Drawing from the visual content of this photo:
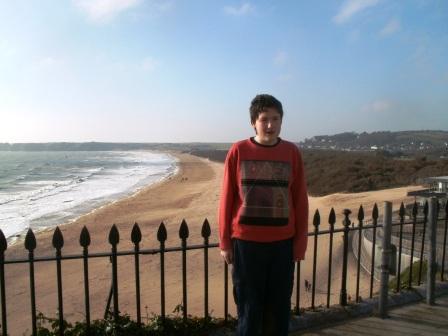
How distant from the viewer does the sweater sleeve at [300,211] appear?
3.04 metres

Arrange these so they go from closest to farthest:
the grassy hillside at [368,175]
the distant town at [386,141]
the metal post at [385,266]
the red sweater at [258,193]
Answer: the red sweater at [258,193], the metal post at [385,266], the grassy hillside at [368,175], the distant town at [386,141]

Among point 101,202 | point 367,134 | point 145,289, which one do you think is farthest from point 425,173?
point 367,134

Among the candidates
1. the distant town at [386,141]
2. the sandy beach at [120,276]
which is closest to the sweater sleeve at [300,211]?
the sandy beach at [120,276]

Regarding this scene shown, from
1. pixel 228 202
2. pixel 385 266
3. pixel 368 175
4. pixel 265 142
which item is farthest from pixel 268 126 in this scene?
pixel 368 175

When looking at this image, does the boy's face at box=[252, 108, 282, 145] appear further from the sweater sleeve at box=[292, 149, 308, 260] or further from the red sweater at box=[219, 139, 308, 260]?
the sweater sleeve at box=[292, 149, 308, 260]

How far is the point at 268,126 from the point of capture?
9.48ft

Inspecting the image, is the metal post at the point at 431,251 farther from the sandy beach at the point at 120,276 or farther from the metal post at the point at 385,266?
the sandy beach at the point at 120,276

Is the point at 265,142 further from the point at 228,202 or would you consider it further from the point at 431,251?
the point at 431,251

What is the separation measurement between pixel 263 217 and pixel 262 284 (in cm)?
50

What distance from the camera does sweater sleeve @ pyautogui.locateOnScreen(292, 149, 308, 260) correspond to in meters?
3.04

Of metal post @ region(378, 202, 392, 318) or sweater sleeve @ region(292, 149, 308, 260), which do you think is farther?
metal post @ region(378, 202, 392, 318)

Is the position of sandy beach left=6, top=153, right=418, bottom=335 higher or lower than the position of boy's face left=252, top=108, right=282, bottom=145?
lower

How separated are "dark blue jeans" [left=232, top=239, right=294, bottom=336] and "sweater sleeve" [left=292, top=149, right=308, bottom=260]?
7 cm

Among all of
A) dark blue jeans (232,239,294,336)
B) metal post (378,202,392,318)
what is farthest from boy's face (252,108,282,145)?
metal post (378,202,392,318)
